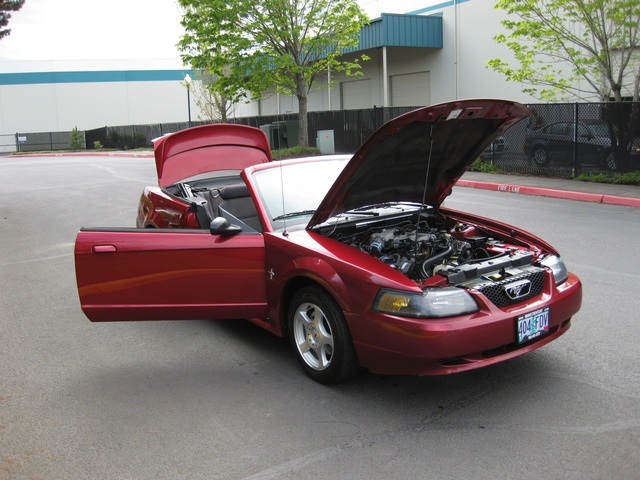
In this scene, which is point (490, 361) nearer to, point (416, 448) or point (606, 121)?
point (416, 448)

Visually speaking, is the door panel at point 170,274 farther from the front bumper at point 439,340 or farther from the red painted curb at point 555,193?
the red painted curb at point 555,193

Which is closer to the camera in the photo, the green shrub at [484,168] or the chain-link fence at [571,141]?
the chain-link fence at [571,141]

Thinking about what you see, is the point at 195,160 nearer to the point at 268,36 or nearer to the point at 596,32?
the point at 596,32

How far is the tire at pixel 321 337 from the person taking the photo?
4172 millimetres

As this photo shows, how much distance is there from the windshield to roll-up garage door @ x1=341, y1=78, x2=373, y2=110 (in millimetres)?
25609

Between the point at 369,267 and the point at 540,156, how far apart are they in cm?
1352

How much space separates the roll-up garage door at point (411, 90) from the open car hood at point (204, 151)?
20525 millimetres

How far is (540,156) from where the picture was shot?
643 inches

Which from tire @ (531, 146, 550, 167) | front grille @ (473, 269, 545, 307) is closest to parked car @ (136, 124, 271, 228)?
front grille @ (473, 269, 545, 307)

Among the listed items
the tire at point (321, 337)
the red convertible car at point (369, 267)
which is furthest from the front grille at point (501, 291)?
the tire at point (321, 337)

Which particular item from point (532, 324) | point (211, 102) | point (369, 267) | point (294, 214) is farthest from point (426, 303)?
point (211, 102)

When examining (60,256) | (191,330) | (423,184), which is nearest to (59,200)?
(60,256)

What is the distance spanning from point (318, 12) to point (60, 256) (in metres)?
16.2

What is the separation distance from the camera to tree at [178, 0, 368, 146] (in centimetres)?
2214
